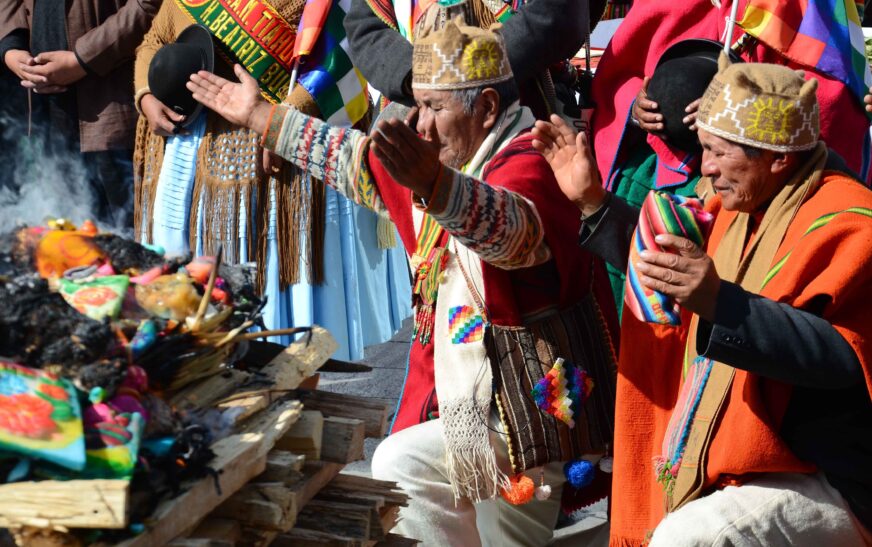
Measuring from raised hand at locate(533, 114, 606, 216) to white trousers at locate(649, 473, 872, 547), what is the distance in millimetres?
811

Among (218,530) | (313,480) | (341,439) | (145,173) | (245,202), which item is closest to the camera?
(218,530)

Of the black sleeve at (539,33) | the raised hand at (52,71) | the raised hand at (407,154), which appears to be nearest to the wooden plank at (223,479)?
the raised hand at (407,154)

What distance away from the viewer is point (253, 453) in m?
2.08

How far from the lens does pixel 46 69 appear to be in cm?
503

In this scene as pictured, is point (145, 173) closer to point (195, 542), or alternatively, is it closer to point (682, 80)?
point (682, 80)

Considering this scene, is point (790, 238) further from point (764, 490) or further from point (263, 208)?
point (263, 208)

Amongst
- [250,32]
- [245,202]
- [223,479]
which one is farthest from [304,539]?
[250,32]

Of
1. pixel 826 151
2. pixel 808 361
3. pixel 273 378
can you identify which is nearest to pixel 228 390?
pixel 273 378

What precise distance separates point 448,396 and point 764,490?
846 millimetres

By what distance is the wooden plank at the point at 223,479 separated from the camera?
1.89m

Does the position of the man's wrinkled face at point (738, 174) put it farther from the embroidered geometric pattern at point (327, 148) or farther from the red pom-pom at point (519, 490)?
the embroidered geometric pattern at point (327, 148)

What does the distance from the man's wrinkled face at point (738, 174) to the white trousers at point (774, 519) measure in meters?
0.63

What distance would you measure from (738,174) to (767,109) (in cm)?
17

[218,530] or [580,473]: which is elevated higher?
[218,530]
